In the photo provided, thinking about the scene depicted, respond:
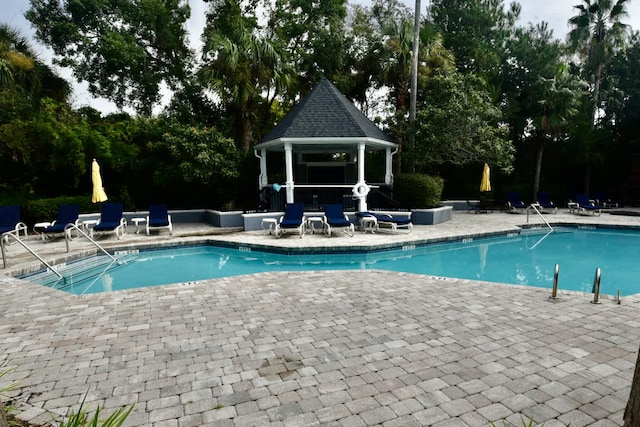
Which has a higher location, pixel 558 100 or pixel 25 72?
pixel 25 72

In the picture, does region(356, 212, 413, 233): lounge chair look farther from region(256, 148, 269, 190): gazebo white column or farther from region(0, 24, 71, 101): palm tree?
region(0, 24, 71, 101): palm tree

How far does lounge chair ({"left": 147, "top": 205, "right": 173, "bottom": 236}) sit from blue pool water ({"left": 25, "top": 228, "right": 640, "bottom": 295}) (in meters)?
1.87

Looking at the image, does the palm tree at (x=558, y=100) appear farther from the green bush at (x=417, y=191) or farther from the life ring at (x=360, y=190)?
the life ring at (x=360, y=190)

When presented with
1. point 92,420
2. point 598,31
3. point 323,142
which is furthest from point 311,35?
point 92,420

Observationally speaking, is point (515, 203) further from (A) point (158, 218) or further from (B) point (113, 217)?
(B) point (113, 217)

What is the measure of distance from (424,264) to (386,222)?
10.5 ft

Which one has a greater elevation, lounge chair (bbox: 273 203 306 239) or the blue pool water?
lounge chair (bbox: 273 203 306 239)

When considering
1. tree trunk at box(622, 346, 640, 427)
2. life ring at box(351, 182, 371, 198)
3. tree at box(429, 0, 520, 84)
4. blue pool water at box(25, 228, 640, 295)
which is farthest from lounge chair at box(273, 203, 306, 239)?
tree at box(429, 0, 520, 84)

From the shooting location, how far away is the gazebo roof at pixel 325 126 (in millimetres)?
13484

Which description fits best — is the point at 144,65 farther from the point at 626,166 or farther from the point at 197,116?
the point at 626,166

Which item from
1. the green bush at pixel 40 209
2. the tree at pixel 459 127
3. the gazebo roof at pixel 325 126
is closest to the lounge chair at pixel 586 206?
the tree at pixel 459 127

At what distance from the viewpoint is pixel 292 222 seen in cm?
1158

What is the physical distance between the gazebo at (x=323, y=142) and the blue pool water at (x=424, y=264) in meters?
4.24

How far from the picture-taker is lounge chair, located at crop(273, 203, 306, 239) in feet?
37.9
